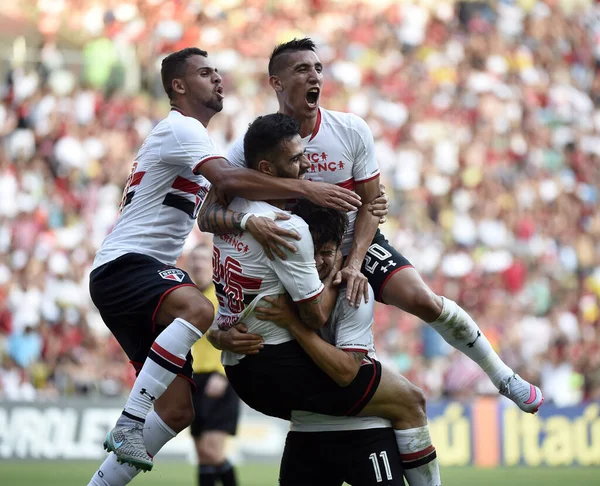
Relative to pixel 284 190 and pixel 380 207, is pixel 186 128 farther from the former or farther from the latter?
pixel 380 207

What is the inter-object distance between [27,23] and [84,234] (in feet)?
19.9

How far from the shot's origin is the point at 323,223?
17.3 feet

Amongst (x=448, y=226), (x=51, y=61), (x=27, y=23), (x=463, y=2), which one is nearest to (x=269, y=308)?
(x=448, y=226)

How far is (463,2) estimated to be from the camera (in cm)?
2264

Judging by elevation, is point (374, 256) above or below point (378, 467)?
above

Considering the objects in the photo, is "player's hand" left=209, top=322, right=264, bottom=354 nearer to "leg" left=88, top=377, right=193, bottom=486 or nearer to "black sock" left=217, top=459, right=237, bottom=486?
"leg" left=88, top=377, right=193, bottom=486

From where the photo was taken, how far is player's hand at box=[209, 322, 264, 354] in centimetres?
512

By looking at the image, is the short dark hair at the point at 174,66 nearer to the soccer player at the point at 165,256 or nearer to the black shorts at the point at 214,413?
the soccer player at the point at 165,256

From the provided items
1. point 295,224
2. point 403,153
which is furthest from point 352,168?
point 403,153

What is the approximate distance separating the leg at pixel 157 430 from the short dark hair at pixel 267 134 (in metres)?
1.46

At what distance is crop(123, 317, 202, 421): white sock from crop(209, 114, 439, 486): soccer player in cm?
23

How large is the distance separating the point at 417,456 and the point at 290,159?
1.65 m

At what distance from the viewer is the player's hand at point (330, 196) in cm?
521

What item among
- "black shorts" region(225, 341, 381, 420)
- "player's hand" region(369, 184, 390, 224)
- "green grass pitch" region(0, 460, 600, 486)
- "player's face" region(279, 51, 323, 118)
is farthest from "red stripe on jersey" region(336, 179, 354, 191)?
"green grass pitch" region(0, 460, 600, 486)
